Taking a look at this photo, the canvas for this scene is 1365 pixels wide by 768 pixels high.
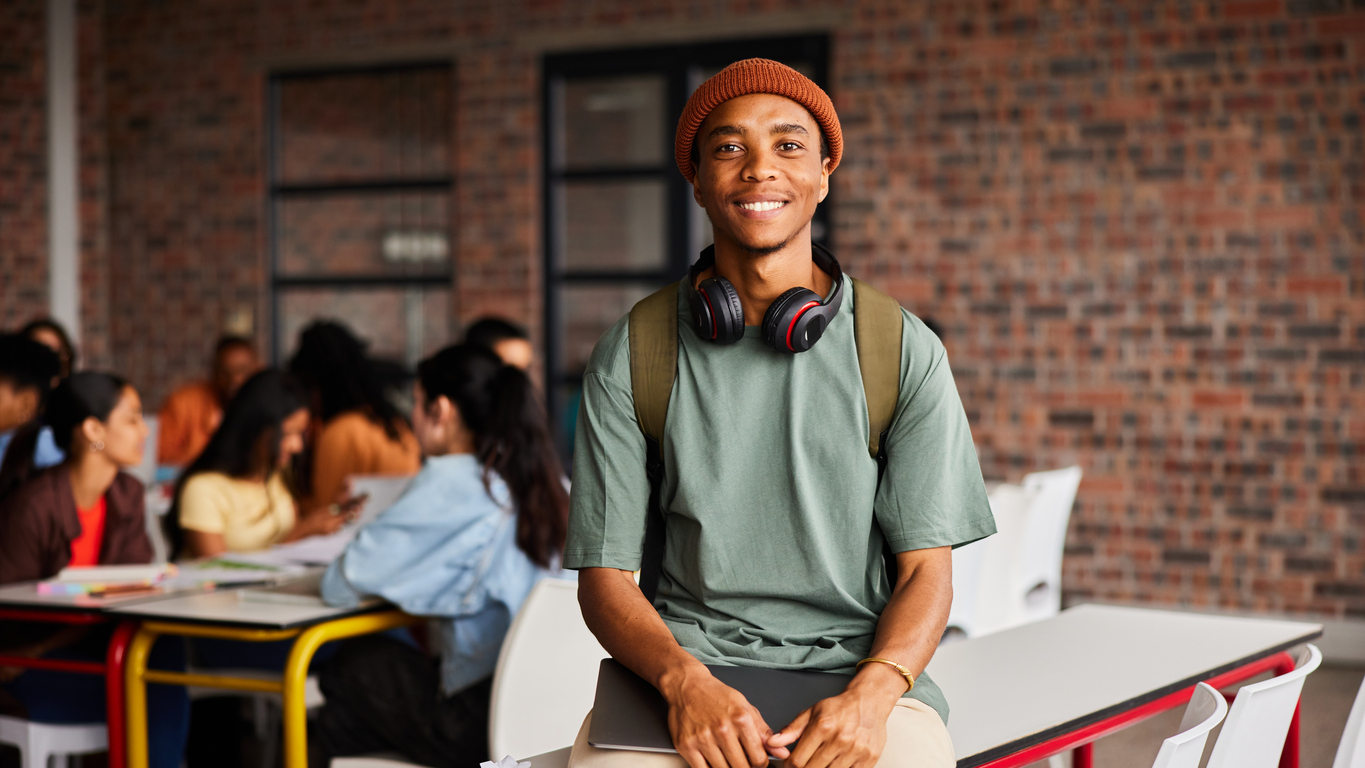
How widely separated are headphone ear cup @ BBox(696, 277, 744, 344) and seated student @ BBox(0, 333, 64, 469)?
3656 mm

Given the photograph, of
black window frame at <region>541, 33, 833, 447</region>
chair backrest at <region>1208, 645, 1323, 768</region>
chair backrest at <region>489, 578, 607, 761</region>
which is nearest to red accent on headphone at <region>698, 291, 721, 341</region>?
chair backrest at <region>1208, 645, 1323, 768</region>

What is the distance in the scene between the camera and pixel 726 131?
1608 millimetres

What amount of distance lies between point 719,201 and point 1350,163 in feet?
15.3

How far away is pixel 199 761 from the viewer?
383 centimetres

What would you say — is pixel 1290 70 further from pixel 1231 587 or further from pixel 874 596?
pixel 874 596

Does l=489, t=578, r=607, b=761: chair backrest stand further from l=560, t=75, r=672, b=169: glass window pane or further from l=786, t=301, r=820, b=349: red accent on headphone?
l=560, t=75, r=672, b=169: glass window pane

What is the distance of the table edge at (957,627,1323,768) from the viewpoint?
1.70m

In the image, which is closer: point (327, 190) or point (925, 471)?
point (925, 471)

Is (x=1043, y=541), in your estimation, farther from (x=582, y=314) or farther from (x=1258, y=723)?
(x=582, y=314)

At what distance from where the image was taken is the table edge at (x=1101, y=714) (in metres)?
1.70

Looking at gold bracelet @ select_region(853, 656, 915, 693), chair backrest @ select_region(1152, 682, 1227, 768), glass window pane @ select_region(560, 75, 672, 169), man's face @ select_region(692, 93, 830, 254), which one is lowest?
chair backrest @ select_region(1152, 682, 1227, 768)

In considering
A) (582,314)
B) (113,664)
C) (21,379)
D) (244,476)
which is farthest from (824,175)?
(582,314)

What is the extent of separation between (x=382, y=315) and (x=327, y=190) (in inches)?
32.6

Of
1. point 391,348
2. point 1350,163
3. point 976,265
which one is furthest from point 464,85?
point 1350,163
